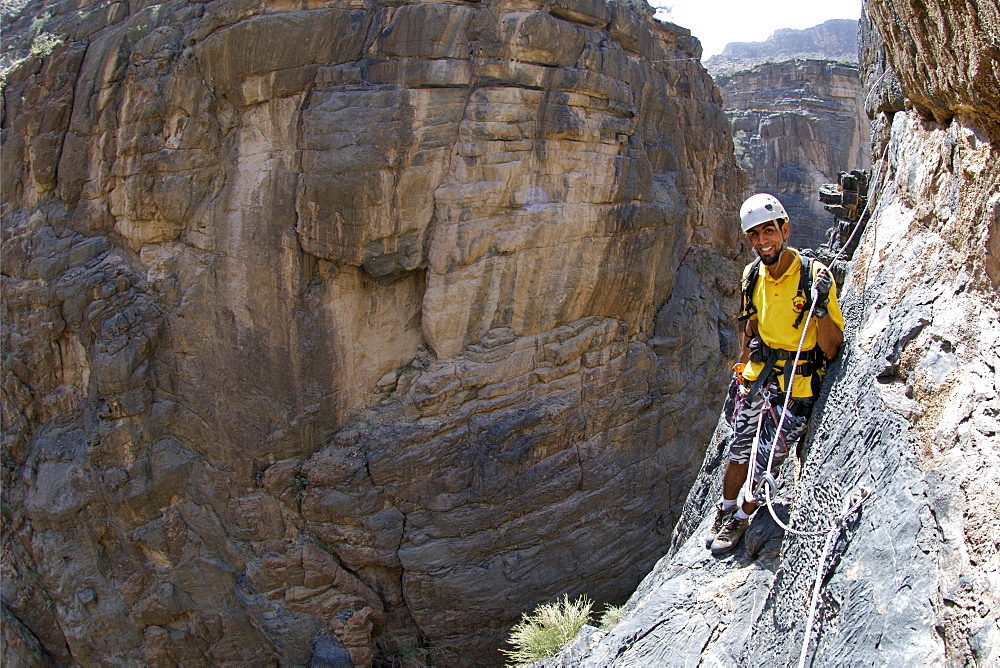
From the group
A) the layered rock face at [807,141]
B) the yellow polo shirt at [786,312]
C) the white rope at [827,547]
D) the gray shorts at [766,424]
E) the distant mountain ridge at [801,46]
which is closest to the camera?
the white rope at [827,547]

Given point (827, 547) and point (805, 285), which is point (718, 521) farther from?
point (805, 285)

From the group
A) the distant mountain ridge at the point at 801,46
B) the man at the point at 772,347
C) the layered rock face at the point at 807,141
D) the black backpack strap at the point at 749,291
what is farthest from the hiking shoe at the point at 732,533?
the distant mountain ridge at the point at 801,46

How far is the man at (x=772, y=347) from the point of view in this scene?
362cm

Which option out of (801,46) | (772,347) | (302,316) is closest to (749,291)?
(772,347)

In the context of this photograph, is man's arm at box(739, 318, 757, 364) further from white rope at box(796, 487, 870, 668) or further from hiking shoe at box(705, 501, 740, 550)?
white rope at box(796, 487, 870, 668)

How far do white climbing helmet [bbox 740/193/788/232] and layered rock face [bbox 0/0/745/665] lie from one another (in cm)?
605

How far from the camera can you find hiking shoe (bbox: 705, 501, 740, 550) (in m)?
4.16

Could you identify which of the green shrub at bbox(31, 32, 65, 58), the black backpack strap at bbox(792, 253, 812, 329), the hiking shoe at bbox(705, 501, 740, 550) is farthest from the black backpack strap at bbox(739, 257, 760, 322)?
the green shrub at bbox(31, 32, 65, 58)

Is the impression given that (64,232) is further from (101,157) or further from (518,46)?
(518,46)

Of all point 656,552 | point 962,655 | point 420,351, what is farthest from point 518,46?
point 962,655

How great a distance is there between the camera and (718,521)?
14.1 feet

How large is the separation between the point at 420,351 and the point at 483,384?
40.4 inches

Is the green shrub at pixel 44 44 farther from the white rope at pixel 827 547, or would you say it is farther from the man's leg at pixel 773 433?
the white rope at pixel 827 547

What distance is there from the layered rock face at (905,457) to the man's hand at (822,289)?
0.25m
